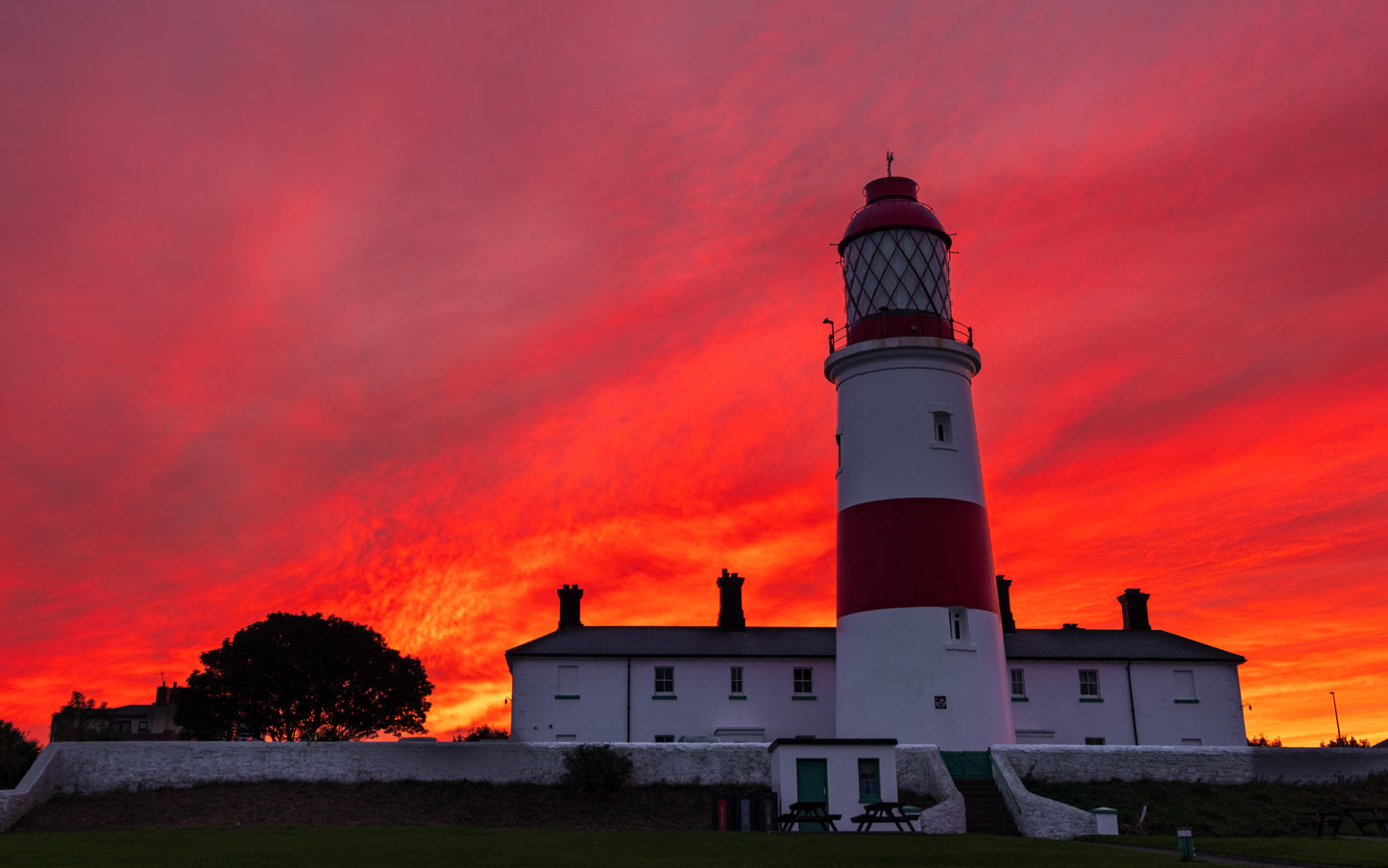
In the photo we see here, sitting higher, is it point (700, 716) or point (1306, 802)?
point (700, 716)

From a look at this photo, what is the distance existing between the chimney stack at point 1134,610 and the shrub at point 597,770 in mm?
27464

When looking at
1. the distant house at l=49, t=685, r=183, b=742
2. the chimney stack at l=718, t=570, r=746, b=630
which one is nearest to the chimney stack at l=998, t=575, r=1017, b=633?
the chimney stack at l=718, t=570, r=746, b=630

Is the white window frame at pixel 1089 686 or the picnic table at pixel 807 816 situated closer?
the picnic table at pixel 807 816

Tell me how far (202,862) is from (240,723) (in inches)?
1347

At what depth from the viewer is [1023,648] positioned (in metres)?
46.9

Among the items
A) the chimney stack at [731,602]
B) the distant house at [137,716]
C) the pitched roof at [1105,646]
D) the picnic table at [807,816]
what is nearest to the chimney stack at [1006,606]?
the pitched roof at [1105,646]

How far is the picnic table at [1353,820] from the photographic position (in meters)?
30.1

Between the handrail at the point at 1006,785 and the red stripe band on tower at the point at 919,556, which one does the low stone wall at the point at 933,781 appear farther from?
the red stripe band on tower at the point at 919,556

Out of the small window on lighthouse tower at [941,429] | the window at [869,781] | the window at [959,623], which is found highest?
the small window on lighthouse tower at [941,429]

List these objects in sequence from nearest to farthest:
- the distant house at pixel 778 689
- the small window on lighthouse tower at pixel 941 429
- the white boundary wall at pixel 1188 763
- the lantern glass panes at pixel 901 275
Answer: the white boundary wall at pixel 1188 763 → the small window on lighthouse tower at pixel 941 429 → the lantern glass panes at pixel 901 275 → the distant house at pixel 778 689

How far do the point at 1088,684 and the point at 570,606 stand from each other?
21.1m

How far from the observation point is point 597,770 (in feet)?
113

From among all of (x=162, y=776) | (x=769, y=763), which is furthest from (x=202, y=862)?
(x=769, y=763)

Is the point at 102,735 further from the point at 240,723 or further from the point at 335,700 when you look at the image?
the point at 335,700
